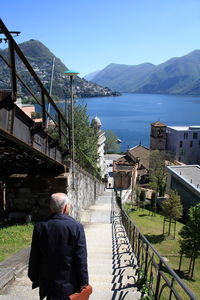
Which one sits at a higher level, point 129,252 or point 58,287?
point 58,287

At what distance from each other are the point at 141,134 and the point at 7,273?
115970 mm

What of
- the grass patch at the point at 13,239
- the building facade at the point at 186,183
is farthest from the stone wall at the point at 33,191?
the building facade at the point at 186,183

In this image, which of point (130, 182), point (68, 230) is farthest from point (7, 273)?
point (130, 182)

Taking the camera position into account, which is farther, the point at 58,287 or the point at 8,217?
the point at 8,217

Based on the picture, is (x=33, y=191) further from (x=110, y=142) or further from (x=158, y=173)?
(x=110, y=142)

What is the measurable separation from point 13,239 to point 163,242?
17.9m

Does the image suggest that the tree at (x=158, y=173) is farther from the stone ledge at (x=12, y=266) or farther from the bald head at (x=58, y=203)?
the bald head at (x=58, y=203)

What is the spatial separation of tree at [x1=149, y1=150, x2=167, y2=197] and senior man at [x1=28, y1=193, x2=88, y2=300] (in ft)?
119

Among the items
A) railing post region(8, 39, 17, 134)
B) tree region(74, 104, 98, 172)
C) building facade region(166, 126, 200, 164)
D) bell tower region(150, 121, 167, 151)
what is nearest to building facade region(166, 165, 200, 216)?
tree region(74, 104, 98, 172)

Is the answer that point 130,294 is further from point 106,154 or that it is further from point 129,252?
point 106,154

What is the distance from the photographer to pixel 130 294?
184 inches

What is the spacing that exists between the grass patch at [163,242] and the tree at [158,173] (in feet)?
27.9

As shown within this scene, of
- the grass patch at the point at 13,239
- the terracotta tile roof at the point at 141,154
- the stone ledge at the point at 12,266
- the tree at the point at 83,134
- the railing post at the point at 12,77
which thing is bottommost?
the terracotta tile roof at the point at 141,154

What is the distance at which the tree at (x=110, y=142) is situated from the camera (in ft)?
266
